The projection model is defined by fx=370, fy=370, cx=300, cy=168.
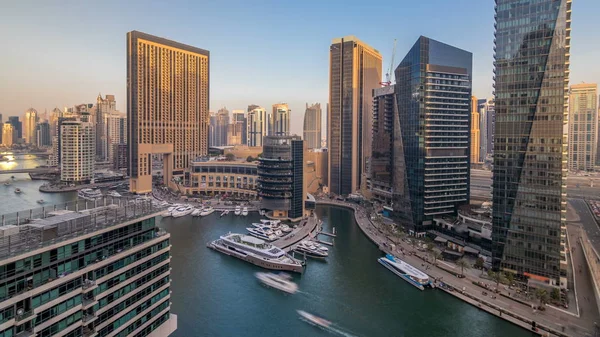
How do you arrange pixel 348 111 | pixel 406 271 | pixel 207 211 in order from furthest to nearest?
1. pixel 348 111
2. pixel 207 211
3. pixel 406 271

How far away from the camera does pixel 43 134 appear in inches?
7156

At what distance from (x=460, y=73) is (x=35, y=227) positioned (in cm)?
4196

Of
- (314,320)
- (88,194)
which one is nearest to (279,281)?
(314,320)

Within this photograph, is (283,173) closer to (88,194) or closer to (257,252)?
(257,252)

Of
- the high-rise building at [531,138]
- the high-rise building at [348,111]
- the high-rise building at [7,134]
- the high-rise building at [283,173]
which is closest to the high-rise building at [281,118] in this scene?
the high-rise building at [348,111]

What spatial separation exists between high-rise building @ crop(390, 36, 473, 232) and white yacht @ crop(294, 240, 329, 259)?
12.2 meters

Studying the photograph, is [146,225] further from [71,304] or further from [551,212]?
[551,212]

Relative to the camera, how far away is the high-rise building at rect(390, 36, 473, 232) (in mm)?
40562

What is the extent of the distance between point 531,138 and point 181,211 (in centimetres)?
4302

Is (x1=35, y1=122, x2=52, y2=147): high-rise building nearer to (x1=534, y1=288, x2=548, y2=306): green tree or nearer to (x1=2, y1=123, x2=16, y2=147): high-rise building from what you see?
(x1=2, y1=123, x2=16, y2=147): high-rise building

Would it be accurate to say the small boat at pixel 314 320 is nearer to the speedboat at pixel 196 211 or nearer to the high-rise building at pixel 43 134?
the speedboat at pixel 196 211

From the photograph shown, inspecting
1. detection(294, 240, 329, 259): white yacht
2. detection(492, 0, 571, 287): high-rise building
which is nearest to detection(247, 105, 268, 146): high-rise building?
detection(294, 240, 329, 259): white yacht

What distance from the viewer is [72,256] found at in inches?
478

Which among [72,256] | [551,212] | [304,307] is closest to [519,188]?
[551,212]
